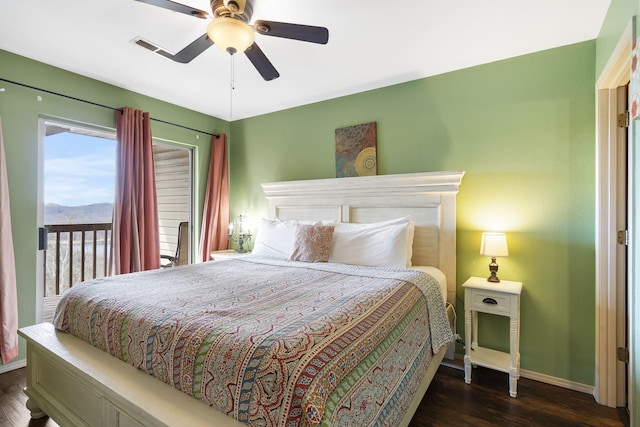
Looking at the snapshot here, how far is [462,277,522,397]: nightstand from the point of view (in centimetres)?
218

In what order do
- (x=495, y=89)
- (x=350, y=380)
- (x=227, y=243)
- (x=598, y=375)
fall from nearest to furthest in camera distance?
1. (x=350, y=380)
2. (x=598, y=375)
3. (x=495, y=89)
4. (x=227, y=243)

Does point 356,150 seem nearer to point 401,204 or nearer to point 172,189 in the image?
point 401,204

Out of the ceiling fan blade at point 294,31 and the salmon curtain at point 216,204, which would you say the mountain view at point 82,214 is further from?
the ceiling fan blade at point 294,31

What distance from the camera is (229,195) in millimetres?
4285

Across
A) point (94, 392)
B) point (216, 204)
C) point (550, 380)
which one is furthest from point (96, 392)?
point (550, 380)

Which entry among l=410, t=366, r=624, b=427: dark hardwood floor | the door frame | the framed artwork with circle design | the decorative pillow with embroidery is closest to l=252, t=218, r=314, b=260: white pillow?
the decorative pillow with embroidery

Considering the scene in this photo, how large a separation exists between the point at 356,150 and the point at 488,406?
2.40 meters

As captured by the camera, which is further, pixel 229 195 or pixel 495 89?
pixel 229 195

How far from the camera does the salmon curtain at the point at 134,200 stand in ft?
9.95

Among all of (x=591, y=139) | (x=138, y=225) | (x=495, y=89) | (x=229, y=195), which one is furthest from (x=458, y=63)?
(x=138, y=225)

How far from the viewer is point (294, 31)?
5.77 feet

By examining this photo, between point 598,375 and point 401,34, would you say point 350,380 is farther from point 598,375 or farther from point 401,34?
point 401,34

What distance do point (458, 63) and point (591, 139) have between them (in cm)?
115

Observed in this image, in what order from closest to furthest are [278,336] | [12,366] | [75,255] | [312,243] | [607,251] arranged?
[278,336], [607,251], [12,366], [312,243], [75,255]
